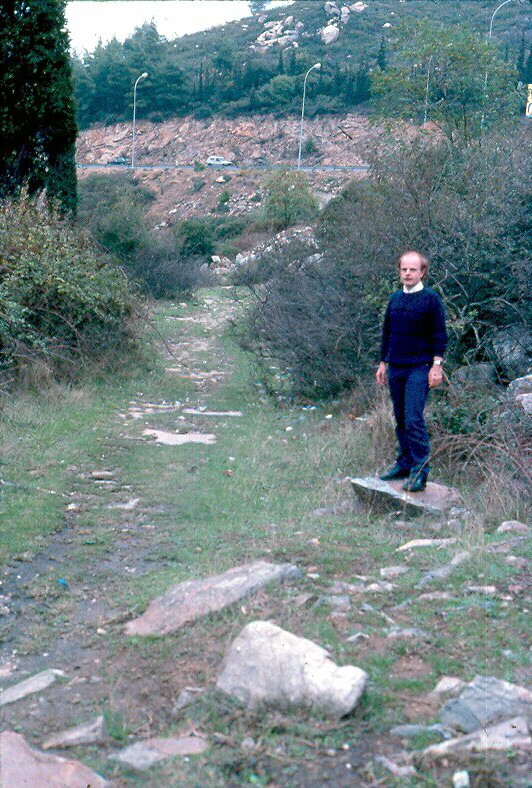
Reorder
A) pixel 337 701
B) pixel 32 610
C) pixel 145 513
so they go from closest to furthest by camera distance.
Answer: pixel 337 701, pixel 32 610, pixel 145 513

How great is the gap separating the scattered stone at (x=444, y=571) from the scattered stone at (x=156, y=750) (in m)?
1.89

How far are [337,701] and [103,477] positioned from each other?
5.29 metres

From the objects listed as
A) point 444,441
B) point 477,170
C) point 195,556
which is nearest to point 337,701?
point 195,556

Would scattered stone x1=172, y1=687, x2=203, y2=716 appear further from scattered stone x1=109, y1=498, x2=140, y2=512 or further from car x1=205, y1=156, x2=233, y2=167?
car x1=205, y1=156, x2=233, y2=167

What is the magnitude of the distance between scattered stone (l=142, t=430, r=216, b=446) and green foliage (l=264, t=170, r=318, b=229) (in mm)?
25519

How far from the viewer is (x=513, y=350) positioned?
407 inches

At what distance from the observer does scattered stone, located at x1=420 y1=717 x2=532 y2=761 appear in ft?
10.4

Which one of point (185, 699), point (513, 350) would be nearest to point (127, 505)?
point (185, 699)

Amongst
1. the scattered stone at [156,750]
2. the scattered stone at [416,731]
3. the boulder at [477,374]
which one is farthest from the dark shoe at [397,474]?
the scattered stone at [156,750]

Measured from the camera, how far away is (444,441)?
8.06 meters

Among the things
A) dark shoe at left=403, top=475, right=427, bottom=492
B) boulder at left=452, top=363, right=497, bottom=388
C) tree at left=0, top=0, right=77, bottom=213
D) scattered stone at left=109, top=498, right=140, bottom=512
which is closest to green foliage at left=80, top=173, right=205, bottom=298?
tree at left=0, top=0, right=77, bottom=213

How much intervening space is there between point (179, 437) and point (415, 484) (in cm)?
402

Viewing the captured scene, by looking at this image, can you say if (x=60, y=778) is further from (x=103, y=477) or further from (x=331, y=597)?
(x=103, y=477)

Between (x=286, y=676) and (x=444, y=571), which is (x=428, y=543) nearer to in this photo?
(x=444, y=571)
